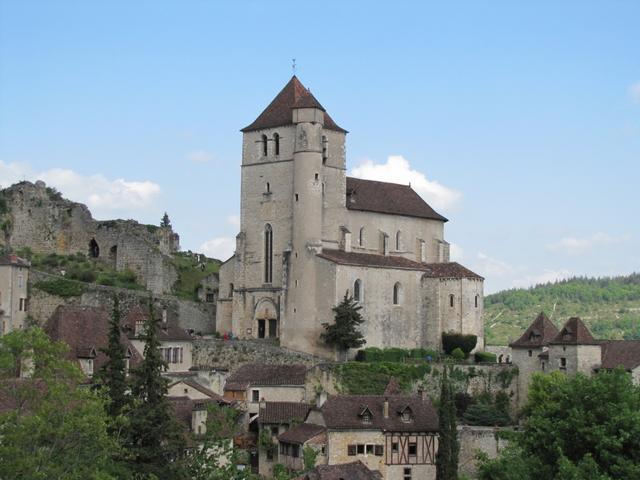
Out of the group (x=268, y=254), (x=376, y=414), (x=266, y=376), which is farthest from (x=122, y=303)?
(x=376, y=414)

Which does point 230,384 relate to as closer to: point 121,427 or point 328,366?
point 328,366

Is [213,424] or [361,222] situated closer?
[213,424]

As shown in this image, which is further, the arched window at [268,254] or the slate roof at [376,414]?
the arched window at [268,254]

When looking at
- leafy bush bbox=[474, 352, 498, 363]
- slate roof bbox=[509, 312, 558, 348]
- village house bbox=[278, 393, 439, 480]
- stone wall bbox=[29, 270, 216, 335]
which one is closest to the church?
leafy bush bbox=[474, 352, 498, 363]

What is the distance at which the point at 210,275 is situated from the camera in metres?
90.8

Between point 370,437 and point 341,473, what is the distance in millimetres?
8028

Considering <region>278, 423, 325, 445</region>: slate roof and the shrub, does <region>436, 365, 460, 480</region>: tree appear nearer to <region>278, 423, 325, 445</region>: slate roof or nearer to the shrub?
<region>278, 423, 325, 445</region>: slate roof

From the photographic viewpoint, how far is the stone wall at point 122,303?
78500 mm

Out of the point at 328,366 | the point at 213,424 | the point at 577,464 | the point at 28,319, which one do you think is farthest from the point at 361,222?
the point at 577,464

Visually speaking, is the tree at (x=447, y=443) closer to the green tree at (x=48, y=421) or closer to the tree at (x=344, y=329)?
the tree at (x=344, y=329)

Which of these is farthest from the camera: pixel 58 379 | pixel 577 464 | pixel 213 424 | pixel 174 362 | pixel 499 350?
pixel 499 350

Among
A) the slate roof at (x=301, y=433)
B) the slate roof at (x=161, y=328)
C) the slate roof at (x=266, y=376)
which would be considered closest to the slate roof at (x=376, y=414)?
the slate roof at (x=301, y=433)

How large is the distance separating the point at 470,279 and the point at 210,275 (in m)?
17.9

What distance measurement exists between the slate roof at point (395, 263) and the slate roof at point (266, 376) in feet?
25.0
